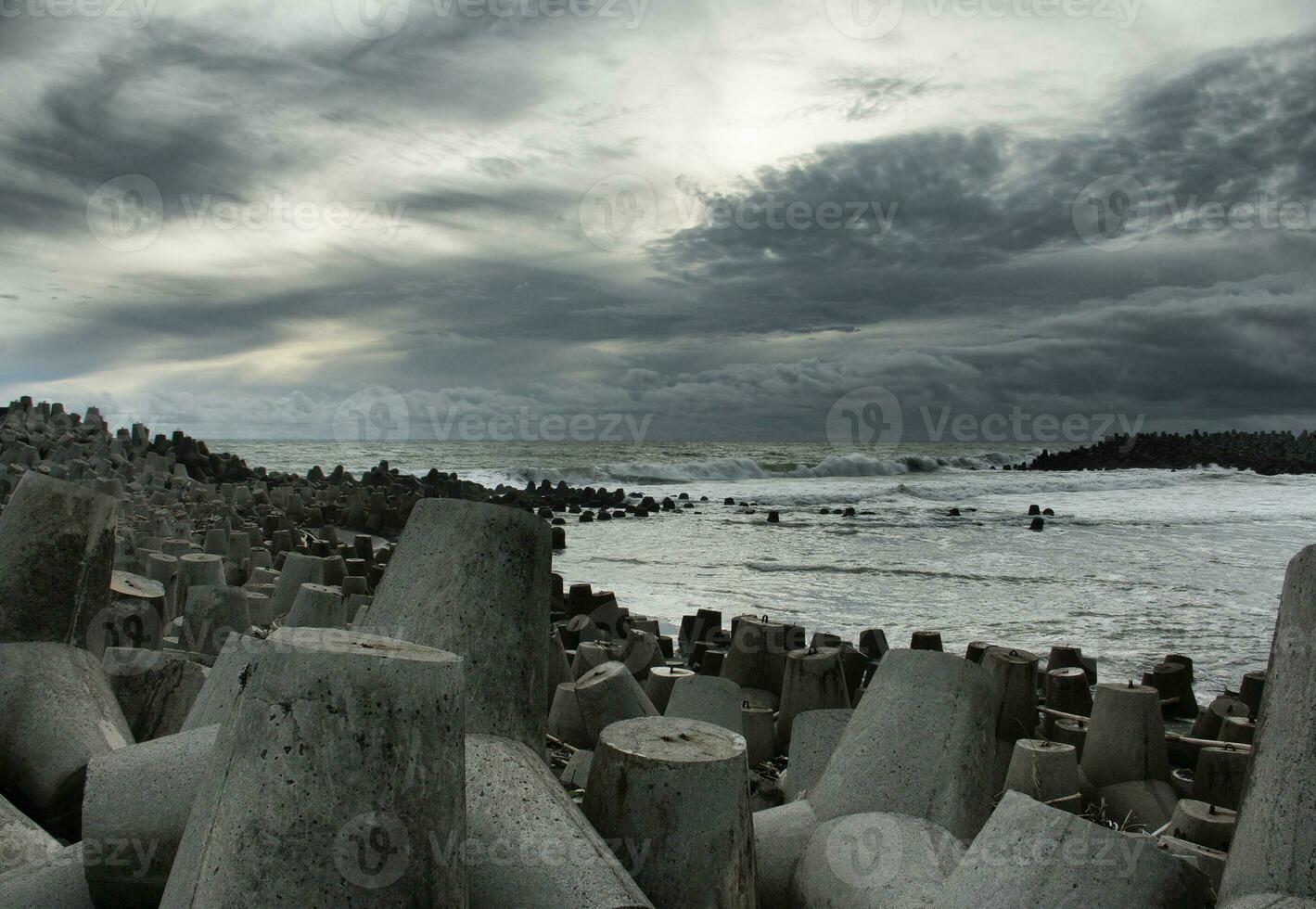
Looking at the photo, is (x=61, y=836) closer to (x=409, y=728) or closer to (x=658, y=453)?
(x=409, y=728)

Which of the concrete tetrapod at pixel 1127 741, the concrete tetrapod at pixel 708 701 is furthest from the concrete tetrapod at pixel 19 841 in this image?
the concrete tetrapod at pixel 1127 741

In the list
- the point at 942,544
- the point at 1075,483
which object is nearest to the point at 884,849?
the point at 942,544

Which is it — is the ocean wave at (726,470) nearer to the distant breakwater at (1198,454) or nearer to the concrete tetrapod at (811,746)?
the distant breakwater at (1198,454)

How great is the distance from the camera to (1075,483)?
3250cm

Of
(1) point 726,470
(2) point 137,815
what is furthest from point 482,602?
(1) point 726,470

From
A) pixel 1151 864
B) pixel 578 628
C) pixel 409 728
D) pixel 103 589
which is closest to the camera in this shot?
pixel 409 728

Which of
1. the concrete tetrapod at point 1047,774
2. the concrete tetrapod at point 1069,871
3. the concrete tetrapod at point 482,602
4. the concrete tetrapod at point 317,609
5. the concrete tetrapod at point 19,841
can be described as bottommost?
the concrete tetrapod at point 1047,774

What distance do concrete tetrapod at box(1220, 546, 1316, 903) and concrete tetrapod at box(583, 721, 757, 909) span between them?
1040 millimetres

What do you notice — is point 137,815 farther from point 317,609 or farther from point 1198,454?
point 1198,454

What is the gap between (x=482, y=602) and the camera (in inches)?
108

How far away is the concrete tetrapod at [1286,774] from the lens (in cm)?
195

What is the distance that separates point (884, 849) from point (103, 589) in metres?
2.88

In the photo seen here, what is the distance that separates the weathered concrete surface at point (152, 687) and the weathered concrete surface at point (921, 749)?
2154mm

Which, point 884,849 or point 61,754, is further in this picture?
point 61,754
